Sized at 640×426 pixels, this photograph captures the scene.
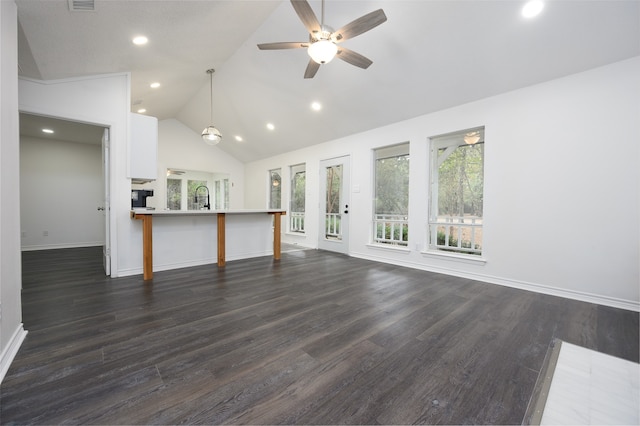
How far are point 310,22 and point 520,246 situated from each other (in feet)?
11.7

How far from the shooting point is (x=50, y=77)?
10.7 ft

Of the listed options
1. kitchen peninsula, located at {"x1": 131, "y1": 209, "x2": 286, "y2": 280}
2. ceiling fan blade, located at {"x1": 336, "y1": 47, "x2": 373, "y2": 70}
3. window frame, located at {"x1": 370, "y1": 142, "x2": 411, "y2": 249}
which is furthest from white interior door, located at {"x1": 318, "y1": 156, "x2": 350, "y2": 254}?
ceiling fan blade, located at {"x1": 336, "y1": 47, "x2": 373, "y2": 70}

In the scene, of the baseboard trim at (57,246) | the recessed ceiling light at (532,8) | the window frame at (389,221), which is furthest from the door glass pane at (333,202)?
the baseboard trim at (57,246)

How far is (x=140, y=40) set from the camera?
10.2 ft

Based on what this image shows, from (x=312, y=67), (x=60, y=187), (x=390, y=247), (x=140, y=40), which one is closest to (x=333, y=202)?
(x=390, y=247)

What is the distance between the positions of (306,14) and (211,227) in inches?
139

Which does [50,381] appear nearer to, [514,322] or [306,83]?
[514,322]

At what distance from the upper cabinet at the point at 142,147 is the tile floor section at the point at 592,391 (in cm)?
476

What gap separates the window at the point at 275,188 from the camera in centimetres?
792

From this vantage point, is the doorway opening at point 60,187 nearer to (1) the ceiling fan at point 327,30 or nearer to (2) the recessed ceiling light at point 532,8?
(1) the ceiling fan at point 327,30

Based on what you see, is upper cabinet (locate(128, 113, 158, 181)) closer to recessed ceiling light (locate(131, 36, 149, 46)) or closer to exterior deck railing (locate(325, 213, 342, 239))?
recessed ceiling light (locate(131, 36, 149, 46))

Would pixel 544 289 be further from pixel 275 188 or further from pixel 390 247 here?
pixel 275 188

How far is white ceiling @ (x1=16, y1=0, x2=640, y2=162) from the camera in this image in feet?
8.50

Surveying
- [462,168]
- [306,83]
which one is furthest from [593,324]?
[306,83]
